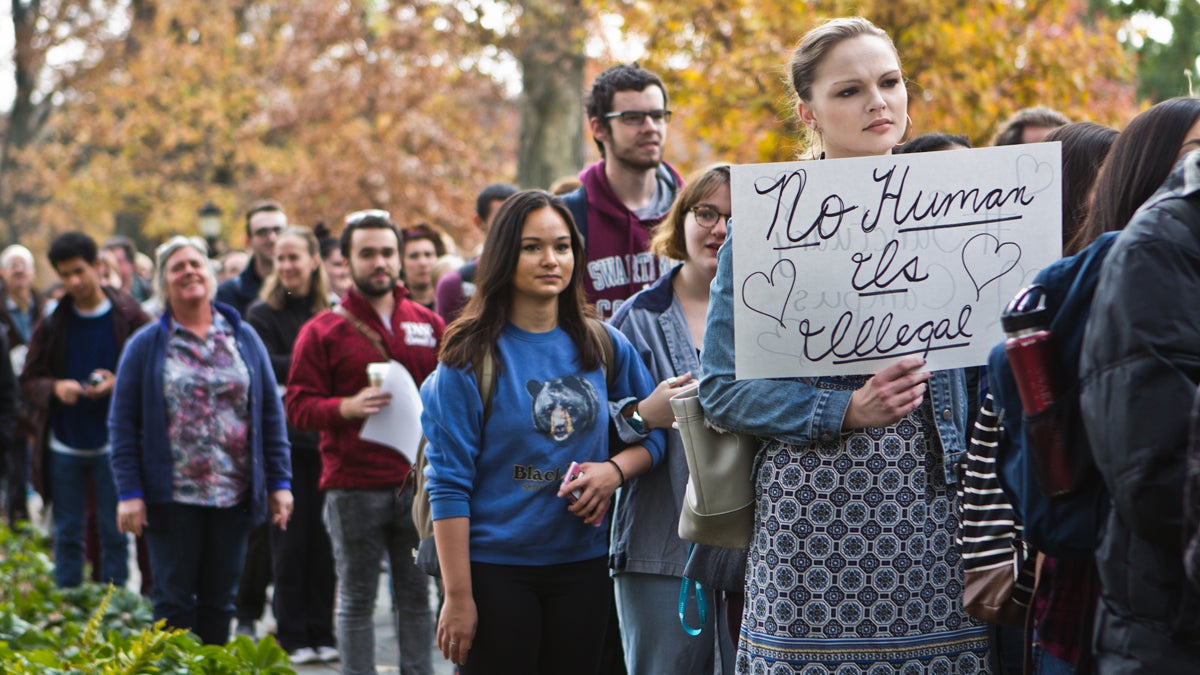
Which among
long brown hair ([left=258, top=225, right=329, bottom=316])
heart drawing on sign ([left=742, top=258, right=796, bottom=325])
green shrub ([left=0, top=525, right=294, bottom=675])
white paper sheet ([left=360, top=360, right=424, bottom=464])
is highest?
long brown hair ([left=258, top=225, right=329, bottom=316])

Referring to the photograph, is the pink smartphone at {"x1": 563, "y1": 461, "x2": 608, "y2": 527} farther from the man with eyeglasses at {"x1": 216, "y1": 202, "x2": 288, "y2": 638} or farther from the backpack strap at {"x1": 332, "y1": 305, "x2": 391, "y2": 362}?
the man with eyeglasses at {"x1": 216, "y1": 202, "x2": 288, "y2": 638}

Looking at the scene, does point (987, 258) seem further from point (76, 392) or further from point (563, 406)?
point (76, 392)

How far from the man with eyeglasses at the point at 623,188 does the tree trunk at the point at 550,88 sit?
1252 centimetres

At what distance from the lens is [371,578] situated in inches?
249

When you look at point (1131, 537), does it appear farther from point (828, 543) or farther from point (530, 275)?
point (530, 275)

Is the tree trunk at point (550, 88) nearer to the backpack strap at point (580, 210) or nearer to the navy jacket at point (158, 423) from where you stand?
the navy jacket at point (158, 423)

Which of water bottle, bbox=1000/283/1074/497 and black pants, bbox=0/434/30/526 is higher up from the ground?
water bottle, bbox=1000/283/1074/497

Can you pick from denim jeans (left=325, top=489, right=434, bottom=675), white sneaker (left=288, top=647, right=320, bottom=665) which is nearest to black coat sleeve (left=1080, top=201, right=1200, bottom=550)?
denim jeans (left=325, top=489, right=434, bottom=675)

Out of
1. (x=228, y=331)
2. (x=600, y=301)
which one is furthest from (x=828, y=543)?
(x=228, y=331)

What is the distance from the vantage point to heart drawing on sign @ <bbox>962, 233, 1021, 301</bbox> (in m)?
3.12

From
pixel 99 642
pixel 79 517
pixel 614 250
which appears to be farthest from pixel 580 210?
pixel 79 517

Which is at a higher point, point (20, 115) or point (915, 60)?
point (20, 115)

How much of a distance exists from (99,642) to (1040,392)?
506cm

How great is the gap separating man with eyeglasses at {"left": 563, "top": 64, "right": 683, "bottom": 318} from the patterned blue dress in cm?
242
